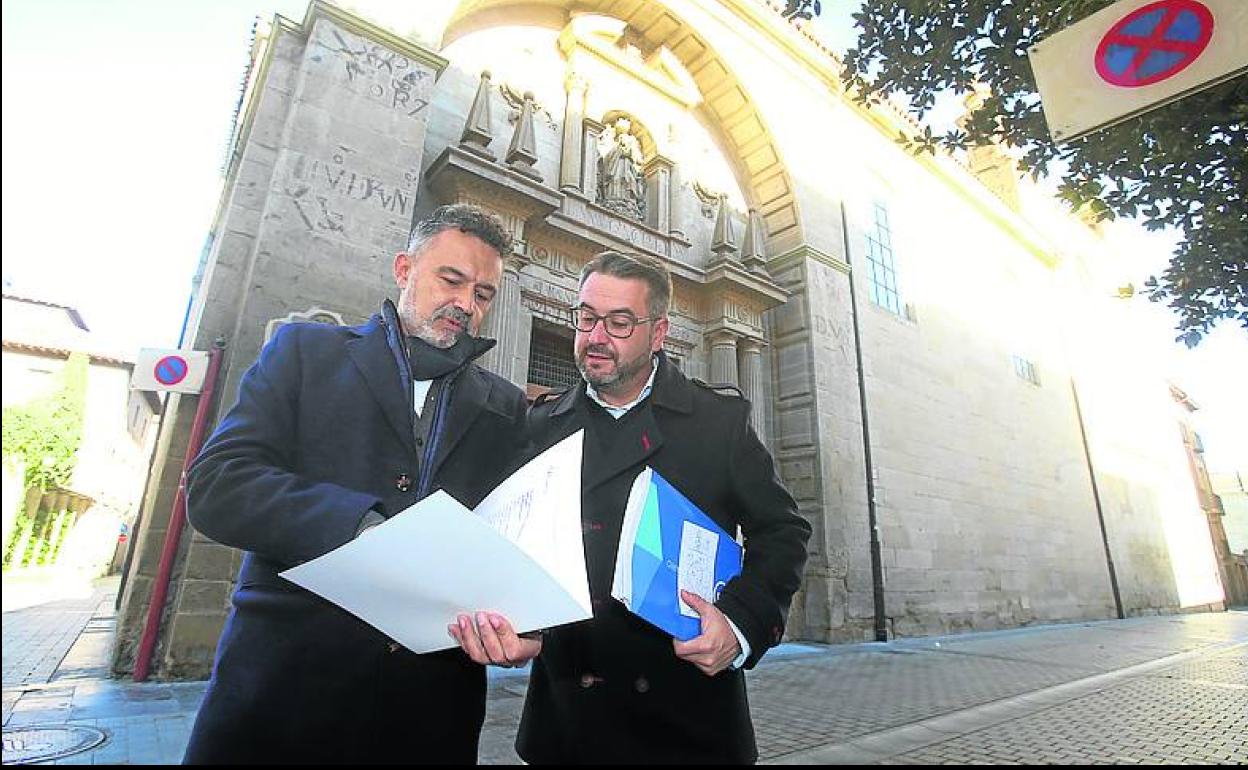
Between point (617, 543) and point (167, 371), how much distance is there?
4.99 metres

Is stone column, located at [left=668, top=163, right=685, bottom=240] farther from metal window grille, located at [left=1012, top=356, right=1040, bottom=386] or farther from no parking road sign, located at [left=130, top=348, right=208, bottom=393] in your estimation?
metal window grille, located at [left=1012, top=356, right=1040, bottom=386]

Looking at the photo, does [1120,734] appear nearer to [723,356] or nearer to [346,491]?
[346,491]

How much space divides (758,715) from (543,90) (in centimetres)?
901

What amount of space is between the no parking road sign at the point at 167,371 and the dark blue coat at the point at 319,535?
14.0ft

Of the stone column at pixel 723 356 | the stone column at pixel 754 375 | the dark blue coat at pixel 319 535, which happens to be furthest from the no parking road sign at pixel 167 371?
the stone column at pixel 754 375

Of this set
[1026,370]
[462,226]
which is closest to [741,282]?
[462,226]

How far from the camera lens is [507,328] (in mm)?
7285

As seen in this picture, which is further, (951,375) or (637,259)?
(951,375)

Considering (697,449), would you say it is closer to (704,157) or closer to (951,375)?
(704,157)

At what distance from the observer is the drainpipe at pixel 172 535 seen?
4.61 meters

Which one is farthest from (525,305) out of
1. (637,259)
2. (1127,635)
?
(1127,635)

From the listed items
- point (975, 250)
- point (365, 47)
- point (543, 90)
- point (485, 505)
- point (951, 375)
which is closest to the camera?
point (485, 505)

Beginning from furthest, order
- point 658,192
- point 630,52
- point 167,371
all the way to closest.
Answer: point 630,52
point 658,192
point 167,371

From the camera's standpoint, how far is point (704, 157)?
38.3ft
